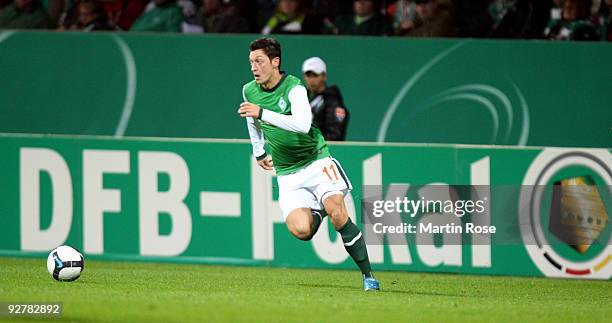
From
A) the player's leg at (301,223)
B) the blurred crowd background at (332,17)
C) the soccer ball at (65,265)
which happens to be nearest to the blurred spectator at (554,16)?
the blurred crowd background at (332,17)

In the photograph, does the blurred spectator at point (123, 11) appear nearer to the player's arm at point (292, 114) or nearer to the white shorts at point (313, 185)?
the white shorts at point (313, 185)

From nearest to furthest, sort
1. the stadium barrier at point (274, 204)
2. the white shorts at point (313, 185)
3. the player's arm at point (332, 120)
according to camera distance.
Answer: the white shorts at point (313, 185) → the stadium barrier at point (274, 204) → the player's arm at point (332, 120)

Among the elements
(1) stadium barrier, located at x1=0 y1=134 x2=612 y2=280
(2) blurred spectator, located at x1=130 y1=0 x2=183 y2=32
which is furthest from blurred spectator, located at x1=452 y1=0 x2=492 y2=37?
(2) blurred spectator, located at x1=130 y1=0 x2=183 y2=32

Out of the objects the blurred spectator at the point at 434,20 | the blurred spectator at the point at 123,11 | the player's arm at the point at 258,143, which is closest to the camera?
the player's arm at the point at 258,143

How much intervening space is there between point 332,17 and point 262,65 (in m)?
5.67

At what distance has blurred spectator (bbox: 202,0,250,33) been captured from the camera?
658 inches

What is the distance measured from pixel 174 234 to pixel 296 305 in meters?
4.24

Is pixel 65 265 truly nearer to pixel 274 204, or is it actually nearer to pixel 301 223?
pixel 301 223

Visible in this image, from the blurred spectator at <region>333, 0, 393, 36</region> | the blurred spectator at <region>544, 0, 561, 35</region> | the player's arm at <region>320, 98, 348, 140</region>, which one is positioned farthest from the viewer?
the blurred spectator at <region>333, 0, 393, 36</region>

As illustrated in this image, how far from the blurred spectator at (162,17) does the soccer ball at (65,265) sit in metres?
6.36

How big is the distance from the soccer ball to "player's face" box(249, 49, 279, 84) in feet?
6.73

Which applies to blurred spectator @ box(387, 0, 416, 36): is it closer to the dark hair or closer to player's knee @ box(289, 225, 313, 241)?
the dark hair

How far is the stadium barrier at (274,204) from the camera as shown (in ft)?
42.8

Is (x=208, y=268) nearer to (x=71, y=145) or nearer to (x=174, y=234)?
(x=174, y=234)
